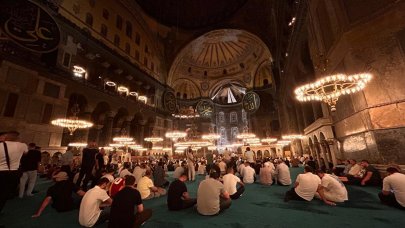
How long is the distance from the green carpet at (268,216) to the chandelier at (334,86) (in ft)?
8.59

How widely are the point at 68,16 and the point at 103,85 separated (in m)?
4.95

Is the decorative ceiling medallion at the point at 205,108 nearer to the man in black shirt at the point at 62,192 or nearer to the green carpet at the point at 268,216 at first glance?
the green carpet at the point at 268,216

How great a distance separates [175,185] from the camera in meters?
3.56

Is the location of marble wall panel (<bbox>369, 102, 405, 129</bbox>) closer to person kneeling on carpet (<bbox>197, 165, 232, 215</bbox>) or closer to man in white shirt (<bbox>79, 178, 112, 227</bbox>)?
person kneeling on carpet (<bbox>197, 165, 232, 215</bbox>)

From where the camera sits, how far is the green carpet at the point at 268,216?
107 inches

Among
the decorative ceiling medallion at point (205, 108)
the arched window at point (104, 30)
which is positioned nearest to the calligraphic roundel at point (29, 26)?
the arched window at point (104, 30)

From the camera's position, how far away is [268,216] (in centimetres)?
309

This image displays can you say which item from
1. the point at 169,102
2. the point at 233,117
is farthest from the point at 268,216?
the point at 233,117

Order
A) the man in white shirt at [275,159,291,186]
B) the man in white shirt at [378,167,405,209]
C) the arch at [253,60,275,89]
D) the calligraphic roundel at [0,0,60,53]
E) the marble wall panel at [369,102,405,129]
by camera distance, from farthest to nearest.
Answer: the arch at [253,60,275,89] < the calligraphic roundel at [0,0,60,53] < the man in white shirt at [275,159,291,186] < the marble wall panel at [369,102,405,129] < the man in white shirt at [378,167,405,209]

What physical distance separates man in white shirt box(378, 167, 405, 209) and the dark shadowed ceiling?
20.2 m

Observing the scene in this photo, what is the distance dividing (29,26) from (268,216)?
480 inches

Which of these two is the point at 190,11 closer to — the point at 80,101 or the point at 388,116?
the point at 80,101

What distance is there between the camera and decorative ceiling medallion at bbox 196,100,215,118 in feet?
88.5

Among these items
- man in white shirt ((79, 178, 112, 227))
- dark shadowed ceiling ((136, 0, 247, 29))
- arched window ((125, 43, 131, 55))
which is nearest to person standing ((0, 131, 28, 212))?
man in white shirt ((79, 178, 112, 227))
